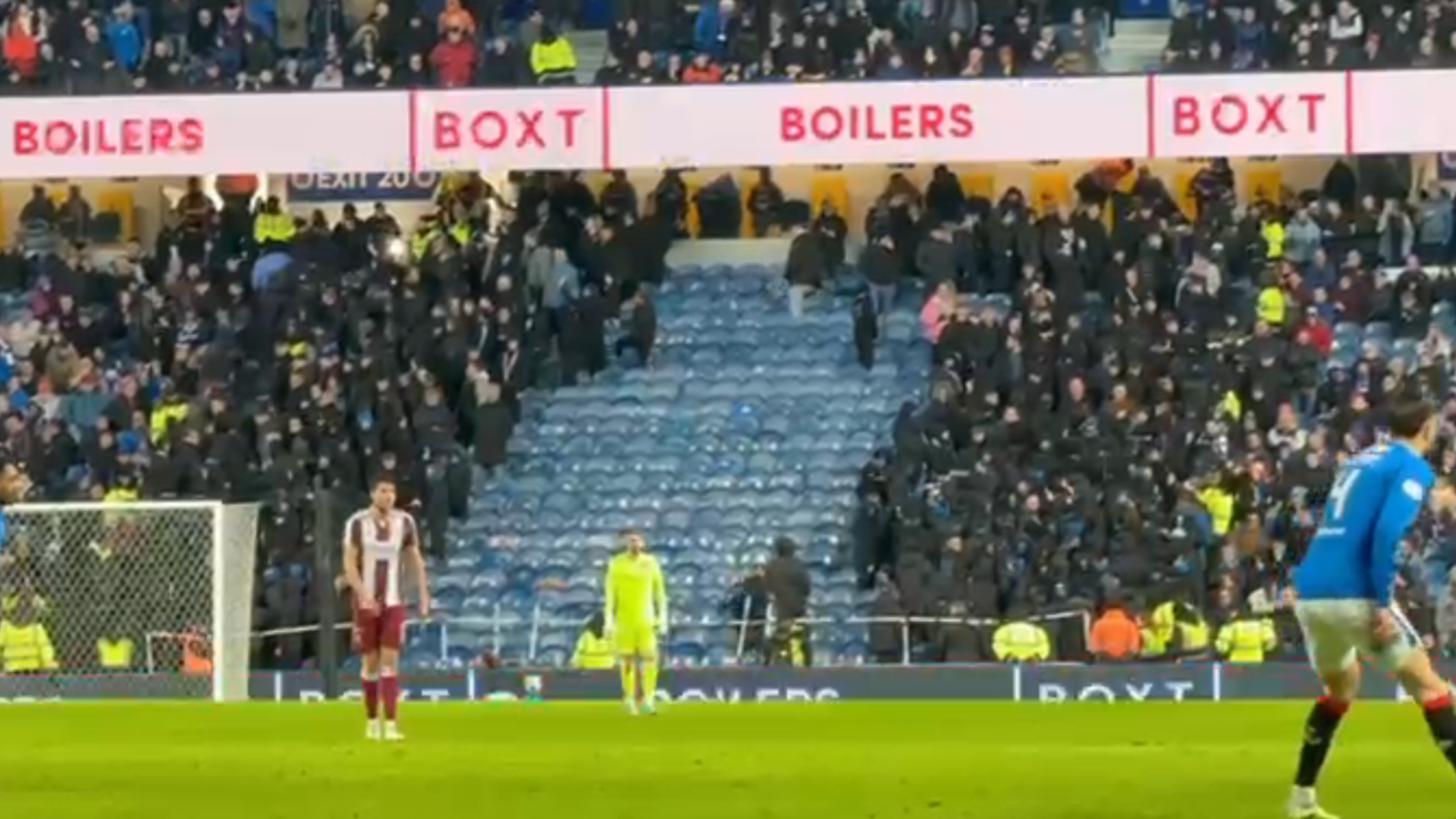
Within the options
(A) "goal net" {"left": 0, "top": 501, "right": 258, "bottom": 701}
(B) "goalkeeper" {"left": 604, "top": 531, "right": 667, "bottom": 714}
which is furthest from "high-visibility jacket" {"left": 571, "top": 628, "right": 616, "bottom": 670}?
(B) "goalkeeper" {"left": 604, "top": 531, "right": 667, "bottom": 714}

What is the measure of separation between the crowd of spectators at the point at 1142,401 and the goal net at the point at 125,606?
23.6ft

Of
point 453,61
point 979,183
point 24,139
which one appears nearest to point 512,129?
point 453,61

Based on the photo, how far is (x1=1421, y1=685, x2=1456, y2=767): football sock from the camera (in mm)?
15242

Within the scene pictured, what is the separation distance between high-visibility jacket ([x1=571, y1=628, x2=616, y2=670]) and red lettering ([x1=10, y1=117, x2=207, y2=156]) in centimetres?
935

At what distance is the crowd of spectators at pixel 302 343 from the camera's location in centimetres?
3856

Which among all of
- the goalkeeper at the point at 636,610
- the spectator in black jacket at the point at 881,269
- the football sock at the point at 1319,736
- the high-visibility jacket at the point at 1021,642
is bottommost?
the high-visibility jacket at the point at 1021,642

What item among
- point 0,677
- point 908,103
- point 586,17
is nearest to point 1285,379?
point 908,103

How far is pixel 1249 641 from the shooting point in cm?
3450

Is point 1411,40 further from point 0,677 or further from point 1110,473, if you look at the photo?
point 0,677

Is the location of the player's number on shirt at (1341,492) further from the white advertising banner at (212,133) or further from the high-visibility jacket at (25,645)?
the white advertising banner at (212,133)

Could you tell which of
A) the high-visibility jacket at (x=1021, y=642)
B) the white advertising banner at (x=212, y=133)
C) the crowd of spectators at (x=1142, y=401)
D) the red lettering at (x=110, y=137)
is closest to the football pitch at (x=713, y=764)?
the high-visibility jacket at (x=1021, y=642)

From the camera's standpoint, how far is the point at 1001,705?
104ft

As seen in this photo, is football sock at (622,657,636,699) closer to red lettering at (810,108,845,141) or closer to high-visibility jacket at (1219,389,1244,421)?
high-visibility jacket at (1219,389,1244,421)

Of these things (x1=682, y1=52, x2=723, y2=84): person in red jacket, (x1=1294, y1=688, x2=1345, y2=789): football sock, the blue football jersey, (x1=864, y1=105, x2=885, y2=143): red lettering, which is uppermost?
(x1=682, y1=52, x2=723, y2=84): person in red jacket
